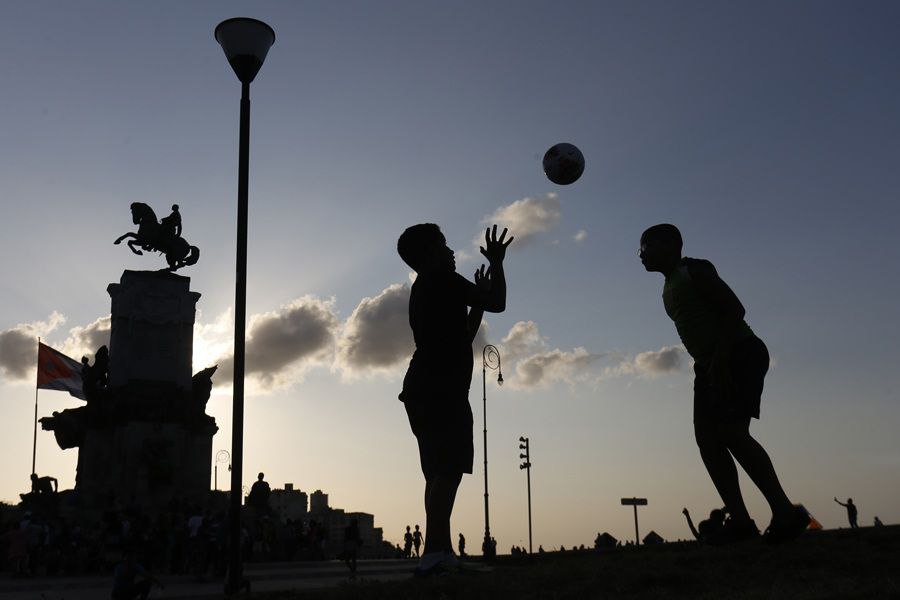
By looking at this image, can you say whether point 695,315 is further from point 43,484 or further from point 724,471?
point 43,484

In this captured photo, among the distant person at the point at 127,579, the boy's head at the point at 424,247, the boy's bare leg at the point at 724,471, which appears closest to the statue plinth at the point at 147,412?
the distant person at the point at 127,579

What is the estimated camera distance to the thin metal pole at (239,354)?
9750 mm

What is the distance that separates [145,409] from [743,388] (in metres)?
28.6

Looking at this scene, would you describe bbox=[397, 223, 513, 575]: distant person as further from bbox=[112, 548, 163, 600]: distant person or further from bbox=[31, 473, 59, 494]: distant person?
bbox=[31, 473, 59, 494]: distant person

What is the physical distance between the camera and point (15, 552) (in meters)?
20.1

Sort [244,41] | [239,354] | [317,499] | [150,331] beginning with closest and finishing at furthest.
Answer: [239,354] < [244,41] < [150,331] < [317,499]

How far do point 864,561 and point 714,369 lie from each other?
1.68 meters

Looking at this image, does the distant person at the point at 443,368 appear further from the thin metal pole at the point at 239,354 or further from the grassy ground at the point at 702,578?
the thin metal pole at the point at 239,354

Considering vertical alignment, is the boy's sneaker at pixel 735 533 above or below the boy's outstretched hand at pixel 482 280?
below

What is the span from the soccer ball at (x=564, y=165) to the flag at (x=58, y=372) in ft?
96.5

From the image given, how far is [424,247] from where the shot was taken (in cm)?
763

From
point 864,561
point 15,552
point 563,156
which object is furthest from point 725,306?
point 15,552

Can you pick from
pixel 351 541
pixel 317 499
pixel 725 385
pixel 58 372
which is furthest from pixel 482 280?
pixel 317 499

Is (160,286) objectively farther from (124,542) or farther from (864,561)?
(864,561)
